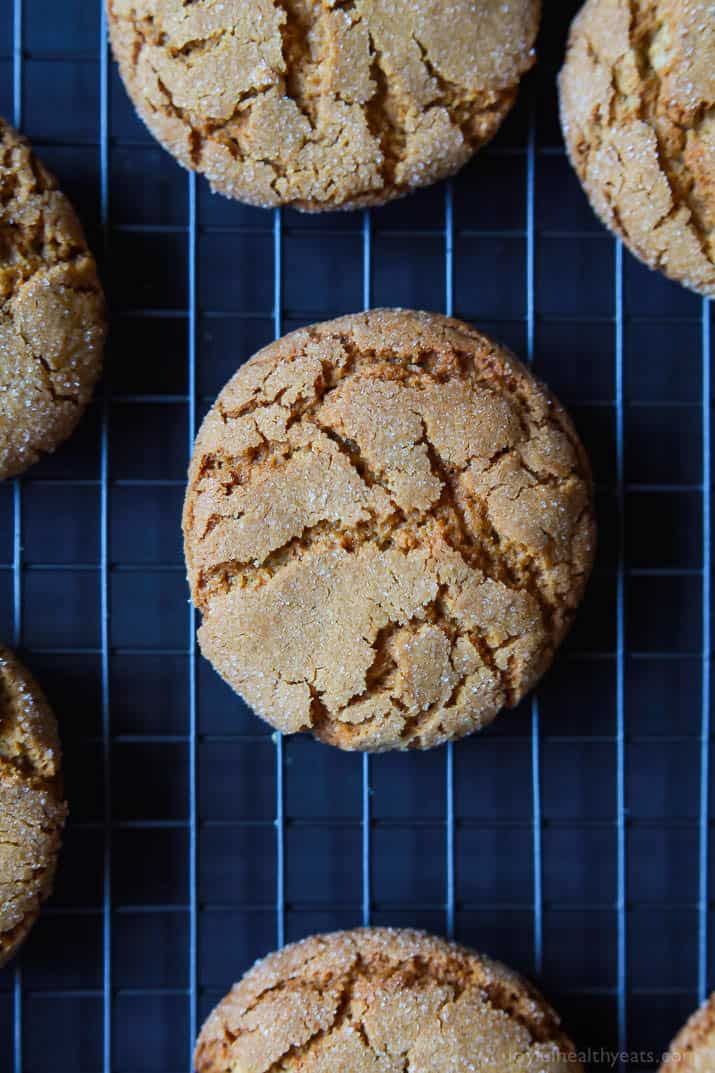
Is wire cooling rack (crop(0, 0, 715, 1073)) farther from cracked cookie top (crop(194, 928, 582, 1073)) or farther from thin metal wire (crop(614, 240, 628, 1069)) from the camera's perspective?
cracked cookie top (crop(194, 928, 582, 1073))

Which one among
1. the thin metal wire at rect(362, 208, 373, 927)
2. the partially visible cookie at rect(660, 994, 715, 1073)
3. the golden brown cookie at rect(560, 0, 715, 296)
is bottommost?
the partially visible cookie at rect(660, 994, 715, 1073)

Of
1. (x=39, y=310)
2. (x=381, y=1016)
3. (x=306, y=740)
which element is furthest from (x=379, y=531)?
(x=381, y=1016)

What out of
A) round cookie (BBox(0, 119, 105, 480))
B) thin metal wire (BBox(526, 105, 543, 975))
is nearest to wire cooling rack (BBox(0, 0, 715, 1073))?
thin metal wire (BBox(526, 105, 543, 975))

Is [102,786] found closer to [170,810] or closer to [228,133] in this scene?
[170,810]

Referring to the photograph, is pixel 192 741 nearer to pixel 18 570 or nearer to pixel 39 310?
pixel 18 570

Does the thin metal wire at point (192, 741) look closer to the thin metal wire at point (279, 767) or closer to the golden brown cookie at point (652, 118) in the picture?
the thin metal wire at point (279, 767)
